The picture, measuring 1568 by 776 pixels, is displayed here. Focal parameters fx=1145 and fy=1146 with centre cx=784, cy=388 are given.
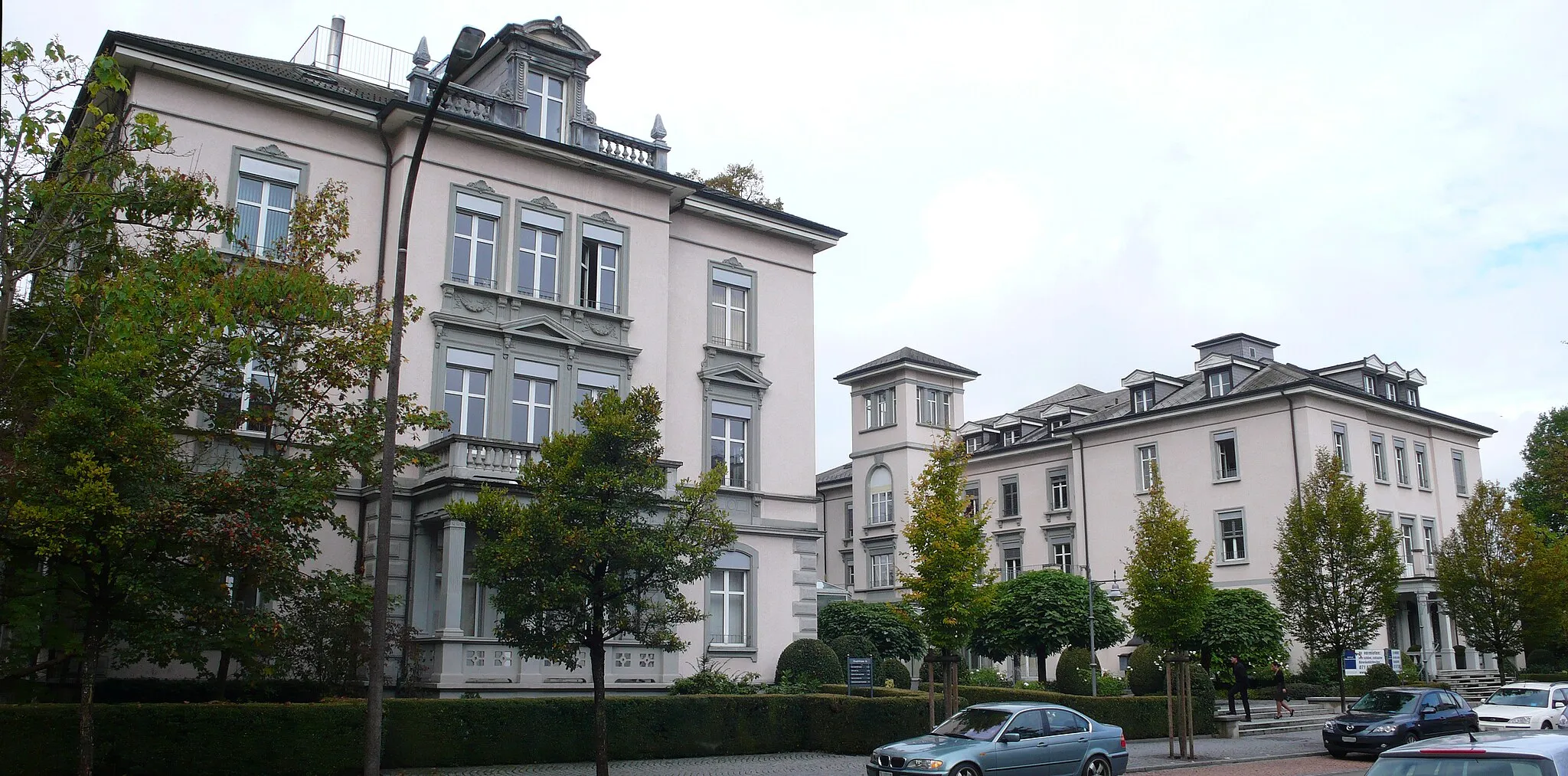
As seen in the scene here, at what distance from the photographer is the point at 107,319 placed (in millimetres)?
14969

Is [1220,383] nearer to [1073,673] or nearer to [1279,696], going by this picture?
[1073,673]

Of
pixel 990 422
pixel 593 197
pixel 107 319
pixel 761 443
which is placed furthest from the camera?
pixel 990 422

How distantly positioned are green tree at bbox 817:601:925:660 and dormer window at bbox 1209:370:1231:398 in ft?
60.6

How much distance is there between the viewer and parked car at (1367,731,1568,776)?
27.6 feet

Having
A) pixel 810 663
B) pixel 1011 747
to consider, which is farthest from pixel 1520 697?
pixel 810 663

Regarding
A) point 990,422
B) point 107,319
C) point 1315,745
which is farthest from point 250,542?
point 990,422

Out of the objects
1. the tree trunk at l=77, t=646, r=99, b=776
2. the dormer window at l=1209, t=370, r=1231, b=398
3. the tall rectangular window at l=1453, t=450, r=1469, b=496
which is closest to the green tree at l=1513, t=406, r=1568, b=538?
the tall rectangular window at l=1453, t=450, r=1469, b=496

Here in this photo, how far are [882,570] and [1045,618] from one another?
1433cm

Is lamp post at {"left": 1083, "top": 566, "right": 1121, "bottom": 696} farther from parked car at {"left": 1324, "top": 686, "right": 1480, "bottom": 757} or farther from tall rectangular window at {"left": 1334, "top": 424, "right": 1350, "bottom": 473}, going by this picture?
tall rectangular window at {"left": 1334, "top": 424, "right": 1350, "bottom": 473}

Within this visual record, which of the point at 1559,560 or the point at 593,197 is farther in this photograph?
the point at 1559,560

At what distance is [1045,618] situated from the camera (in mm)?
41750

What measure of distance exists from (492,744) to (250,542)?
6.46 meters

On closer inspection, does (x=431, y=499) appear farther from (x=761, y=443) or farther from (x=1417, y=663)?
(x=1417, y=663)

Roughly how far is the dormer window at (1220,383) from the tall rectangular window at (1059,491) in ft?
28.0
